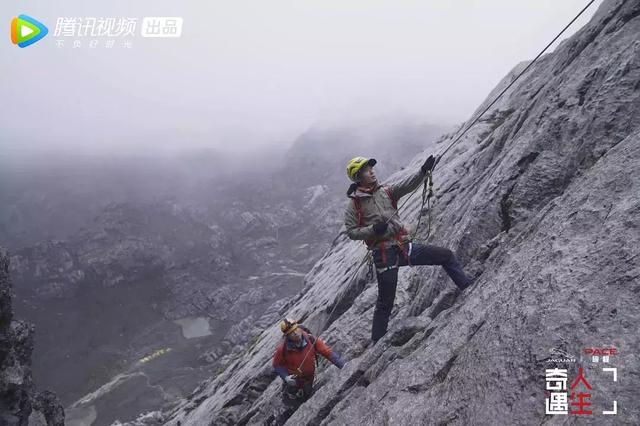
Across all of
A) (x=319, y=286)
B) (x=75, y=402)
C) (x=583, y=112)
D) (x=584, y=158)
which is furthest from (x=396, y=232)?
(x=75, y=402)

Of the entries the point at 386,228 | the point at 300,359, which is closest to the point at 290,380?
the point at 300,359

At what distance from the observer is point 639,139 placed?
6840 millimetres

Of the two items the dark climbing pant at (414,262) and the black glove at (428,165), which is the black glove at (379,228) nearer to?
the dark climbing pant at (414,262)

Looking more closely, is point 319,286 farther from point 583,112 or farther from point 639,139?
point 639,139

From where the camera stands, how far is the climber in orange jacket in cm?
1166

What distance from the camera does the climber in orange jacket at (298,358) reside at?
38.2ft

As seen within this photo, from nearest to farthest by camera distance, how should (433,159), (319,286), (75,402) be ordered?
1. (433,159)
2. (319,286)
3. (75,402)

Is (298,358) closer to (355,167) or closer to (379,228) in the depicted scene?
(379,228)

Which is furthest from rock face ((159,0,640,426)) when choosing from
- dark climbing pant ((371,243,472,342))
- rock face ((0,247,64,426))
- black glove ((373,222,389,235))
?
rock face ((0,247,64,426))

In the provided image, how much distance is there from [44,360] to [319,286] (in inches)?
4497

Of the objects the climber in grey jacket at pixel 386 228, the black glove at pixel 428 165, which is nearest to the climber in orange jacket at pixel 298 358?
the climber in grey jacket at pixel 386 228

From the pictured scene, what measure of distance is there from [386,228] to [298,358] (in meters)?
5.45

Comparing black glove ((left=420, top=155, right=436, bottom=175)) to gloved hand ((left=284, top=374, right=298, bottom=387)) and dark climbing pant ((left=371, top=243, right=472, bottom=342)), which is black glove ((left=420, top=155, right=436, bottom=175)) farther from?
gloved hand ((left=284, top=374, right=298, bottom=387))

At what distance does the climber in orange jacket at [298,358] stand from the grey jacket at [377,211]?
13.4ft
